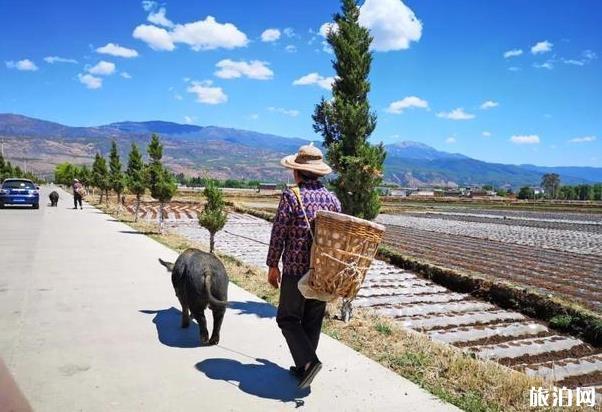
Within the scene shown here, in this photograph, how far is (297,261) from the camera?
13.5ft

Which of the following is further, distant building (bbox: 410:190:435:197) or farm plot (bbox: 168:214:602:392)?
distant building (bbox: 410:190:435:197)

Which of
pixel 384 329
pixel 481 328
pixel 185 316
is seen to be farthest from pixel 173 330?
pixel 481 328

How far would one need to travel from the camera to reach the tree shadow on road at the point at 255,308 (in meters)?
6.44

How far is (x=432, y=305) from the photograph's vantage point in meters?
9.69

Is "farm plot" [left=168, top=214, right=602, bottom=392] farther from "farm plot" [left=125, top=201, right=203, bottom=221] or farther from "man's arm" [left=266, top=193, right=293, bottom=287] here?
"farm plot" [left=125, top=201, right=203, bottom=221]

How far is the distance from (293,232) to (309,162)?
2.13 ft

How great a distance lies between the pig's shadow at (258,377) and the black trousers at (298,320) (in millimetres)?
235

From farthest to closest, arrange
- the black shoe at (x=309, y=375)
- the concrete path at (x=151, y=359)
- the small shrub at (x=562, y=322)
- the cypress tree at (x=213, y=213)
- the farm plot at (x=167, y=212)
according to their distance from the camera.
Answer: the farm plot at (x=167, y=212) → the cypress tree at (x=213, y=213) → the small shrub at (x=562, y=322) → the black shoe at (x=309, y=375) → the concrete path at (x=151, y=359)

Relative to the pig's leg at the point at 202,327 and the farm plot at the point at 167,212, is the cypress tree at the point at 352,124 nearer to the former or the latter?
the pig's leg at the point at 202,327

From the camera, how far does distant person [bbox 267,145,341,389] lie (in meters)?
4.08

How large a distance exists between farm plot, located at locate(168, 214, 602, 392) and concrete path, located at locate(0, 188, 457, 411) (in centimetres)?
292

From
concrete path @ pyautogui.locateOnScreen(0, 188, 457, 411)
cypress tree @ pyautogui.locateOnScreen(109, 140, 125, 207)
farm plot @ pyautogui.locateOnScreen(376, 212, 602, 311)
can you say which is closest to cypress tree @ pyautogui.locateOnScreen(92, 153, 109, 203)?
cypress tree @ pyautogui.locateOnScreen(109, 140, 125, 207)

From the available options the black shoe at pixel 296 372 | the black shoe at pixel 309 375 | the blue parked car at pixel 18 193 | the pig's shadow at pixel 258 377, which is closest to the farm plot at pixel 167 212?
the blue parked car at pixel 18 193

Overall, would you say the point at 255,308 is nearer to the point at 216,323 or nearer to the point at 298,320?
the point at 216,323
